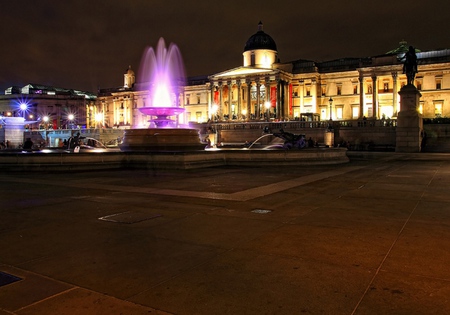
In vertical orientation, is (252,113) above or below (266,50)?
below

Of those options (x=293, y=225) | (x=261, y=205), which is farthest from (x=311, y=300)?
(x=261, y=205)

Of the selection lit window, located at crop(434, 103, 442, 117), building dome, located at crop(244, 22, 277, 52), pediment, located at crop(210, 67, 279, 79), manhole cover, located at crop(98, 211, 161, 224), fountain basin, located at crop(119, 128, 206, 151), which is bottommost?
manhole cover, located at crop(98, 211, 161, 224)

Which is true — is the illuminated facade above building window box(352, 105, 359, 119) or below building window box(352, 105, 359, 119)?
above

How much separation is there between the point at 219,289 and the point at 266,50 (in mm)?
98772

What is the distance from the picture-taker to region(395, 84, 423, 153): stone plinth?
3881 centimetres

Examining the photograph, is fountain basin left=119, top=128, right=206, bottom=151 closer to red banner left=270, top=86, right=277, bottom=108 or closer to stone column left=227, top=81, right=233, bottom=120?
red banner left=270, top=86, right=277, bottom=108

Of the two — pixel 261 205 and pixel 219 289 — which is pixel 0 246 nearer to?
pixel 219 289

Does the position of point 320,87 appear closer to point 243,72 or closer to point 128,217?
point 243,72

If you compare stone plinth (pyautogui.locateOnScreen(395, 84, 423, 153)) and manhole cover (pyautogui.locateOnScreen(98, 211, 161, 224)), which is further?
stone plinth (pyautogui.locateOnScreen(395, 84, 423, 153))

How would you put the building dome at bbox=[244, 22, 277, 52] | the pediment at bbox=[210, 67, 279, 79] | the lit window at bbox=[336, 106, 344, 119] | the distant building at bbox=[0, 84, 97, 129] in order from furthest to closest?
the distant building at bbox=[0, 84, 97, 129] < the building dome at bbox=[244, 22, 277, 52] < the lit window at bbox=[336, 106, 344, 119] < the pediment at bbox=[210, 67, 279, 79]

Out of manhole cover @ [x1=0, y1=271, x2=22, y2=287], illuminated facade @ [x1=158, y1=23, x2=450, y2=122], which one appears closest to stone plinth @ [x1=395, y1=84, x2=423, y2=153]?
manhole cover @ [x1=0, y1=271, x2=22, y2=287]

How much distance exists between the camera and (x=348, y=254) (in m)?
6.08

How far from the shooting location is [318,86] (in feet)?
303

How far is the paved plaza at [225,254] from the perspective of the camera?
4434 millimetres
